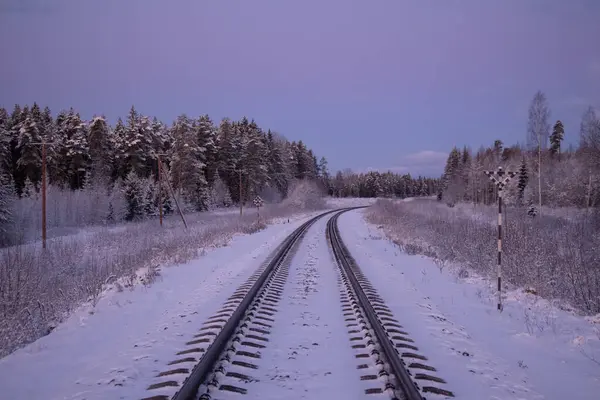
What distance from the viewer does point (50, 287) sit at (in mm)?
8852

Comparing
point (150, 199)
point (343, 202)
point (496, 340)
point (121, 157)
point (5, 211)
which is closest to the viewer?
point (496, 340)

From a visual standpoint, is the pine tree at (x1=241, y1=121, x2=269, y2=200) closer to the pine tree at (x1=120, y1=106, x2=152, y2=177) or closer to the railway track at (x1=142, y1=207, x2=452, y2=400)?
the pine tree at (x1=120, y1=106, x2=152, y2=177)

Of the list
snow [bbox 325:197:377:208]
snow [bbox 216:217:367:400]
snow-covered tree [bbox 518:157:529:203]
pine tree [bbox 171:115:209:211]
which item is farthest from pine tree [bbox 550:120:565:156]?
snow [bbox 216:217:367:400]

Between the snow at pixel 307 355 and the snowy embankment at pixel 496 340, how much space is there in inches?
46.1

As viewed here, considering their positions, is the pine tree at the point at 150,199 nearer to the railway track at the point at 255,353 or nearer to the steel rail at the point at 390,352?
the railway track at the point at 255,353

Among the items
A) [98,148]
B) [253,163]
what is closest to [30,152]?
[98,148]

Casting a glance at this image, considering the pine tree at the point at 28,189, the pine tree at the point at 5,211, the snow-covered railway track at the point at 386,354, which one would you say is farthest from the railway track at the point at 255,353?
the pine tree at the point at 28,189

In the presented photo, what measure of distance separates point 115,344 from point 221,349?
6.47 ft

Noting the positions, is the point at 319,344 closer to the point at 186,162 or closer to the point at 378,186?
the point at 186,162

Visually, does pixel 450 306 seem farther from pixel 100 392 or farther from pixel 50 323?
pixel 50 323

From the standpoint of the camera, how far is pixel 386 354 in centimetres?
450

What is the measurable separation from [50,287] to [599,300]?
12.3m

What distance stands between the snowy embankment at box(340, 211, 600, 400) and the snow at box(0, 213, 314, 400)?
3751mm

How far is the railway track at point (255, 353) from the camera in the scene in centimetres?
380
